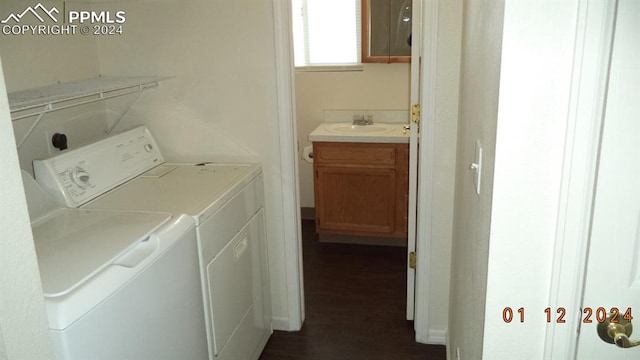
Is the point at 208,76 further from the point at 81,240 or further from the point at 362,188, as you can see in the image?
the point at 362,188

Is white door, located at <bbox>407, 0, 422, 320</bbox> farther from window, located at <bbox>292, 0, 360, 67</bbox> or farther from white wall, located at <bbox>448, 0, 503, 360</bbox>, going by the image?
window, located at <bbox>292, 0, 360, 67</bbox>

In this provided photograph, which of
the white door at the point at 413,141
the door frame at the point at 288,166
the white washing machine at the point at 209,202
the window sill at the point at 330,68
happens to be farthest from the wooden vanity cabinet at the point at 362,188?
the white washing machine at the point at 209,202

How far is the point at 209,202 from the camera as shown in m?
1.95

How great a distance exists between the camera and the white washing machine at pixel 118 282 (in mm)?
1267

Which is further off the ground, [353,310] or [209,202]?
[209,202]

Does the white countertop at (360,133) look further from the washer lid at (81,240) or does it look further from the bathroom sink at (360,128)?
the washer lid at (81,240)

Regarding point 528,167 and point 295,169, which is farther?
point 295,169

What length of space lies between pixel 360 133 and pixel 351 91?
402 millimetres

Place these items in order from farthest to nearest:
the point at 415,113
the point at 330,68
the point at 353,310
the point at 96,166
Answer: the point at 330,68
the point at 353,310
the point at 415,113
the point at 96,166

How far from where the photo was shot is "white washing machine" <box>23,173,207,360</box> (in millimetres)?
1267

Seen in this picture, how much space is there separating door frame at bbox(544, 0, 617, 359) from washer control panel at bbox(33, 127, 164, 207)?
1.61 metres

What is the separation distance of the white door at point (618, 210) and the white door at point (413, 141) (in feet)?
4.70
